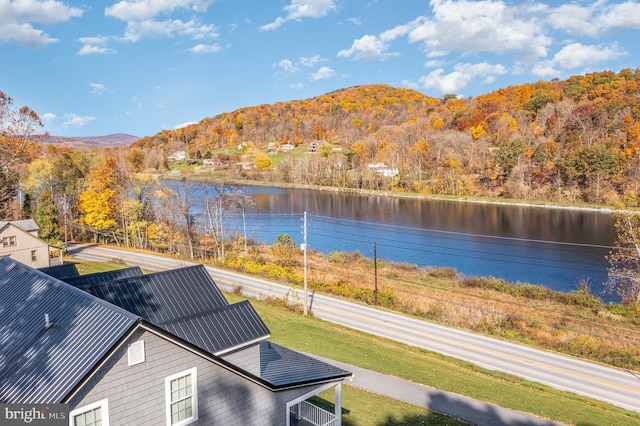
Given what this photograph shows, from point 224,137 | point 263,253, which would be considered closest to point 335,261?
point 263,253

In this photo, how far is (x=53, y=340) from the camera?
23.0 ft

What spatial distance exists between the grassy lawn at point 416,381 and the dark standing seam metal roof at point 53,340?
27.8 ft

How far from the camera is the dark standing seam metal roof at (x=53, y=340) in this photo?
20.7 ft

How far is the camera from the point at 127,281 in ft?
32.9

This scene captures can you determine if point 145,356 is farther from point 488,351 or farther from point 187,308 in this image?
point 488,351

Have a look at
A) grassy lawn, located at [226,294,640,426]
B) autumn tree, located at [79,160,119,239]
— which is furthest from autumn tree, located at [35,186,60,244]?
grassy lawn, located at [226,294,640,426]

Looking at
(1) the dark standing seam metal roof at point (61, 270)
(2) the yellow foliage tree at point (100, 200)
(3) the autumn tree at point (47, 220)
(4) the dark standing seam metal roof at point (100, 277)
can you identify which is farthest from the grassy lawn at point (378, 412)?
(2) the yellow foliage tree at point (100, 200)

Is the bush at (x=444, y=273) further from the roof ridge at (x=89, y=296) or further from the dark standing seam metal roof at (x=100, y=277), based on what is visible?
the roof ridge at (x=89, y=296)

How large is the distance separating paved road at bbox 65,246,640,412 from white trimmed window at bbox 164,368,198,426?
55.3 ft

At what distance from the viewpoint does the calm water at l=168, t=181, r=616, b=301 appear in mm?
39906

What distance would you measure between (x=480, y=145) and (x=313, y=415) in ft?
321

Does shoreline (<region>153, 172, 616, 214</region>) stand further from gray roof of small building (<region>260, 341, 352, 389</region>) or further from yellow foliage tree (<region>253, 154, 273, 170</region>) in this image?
gray roof of small building (<region>260, 341, 352, 389</region>)

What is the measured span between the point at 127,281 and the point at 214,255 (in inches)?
1329

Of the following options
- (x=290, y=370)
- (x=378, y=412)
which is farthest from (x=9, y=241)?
(x=378, y=412)
